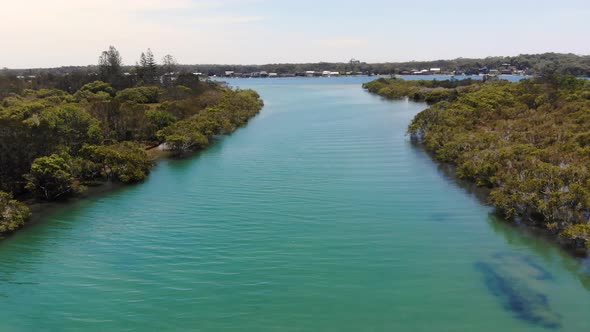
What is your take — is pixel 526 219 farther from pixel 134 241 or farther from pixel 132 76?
pixel 132 76

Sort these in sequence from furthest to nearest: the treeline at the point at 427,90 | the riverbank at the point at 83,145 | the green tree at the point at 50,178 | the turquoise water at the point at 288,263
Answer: the treeline at the point at 427,90 < the riverbank at the point at 83,145 < the green tree at the point at 50,178 < the turquoise water at the point at 288,263

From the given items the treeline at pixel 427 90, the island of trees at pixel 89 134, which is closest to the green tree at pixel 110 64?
the island of trees at pixel 89 134

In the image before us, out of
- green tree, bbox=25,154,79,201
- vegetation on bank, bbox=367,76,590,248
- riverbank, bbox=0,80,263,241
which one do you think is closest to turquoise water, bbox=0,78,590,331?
vegetation on bank, bbox=367,76,590,248

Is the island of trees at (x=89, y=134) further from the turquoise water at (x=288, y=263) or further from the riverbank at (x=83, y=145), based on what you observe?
the turquoise water at (x=288, y=263)

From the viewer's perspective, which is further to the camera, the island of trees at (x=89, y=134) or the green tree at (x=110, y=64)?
the green tree at (x=110, y=64)

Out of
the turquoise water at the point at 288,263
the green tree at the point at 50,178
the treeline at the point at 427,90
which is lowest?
the turquoise water at the point at 288,263

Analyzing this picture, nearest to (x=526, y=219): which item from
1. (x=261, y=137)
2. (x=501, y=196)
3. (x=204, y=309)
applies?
(x=501, y=196)

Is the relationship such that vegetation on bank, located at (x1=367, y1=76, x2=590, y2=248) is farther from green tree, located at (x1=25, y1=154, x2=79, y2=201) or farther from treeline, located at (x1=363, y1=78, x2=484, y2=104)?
green tree, located at (x1=25, y1=154, x2=79, y2=201)
